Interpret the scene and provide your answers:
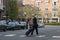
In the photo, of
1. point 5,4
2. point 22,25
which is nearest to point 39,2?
point 5,4

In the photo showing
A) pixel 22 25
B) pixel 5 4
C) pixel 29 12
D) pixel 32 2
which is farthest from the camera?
pixel 32 2

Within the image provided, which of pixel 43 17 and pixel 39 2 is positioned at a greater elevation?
pixel 39 2

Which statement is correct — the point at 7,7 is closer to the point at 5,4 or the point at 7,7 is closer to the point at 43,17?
the point at 5,4

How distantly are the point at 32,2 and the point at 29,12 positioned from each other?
1281cm

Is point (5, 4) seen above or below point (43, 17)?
above

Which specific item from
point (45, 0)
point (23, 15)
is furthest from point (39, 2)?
point (23, 15)

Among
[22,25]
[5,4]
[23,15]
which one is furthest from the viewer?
[23,15]

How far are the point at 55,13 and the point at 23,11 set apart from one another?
57.5 ft

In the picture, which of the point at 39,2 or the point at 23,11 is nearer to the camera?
the point at 23,11

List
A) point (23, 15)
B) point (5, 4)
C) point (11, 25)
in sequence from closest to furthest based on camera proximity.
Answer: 1. point (11, 25)
2. point (5, 4)
3. point (23, 15)

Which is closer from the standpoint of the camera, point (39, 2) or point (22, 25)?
point (22, 25)

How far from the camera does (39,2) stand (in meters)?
94.2

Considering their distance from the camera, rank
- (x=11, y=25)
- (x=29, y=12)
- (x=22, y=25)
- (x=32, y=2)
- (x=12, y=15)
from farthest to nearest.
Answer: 1. (x=32, y=2)
2. (x=29, y=12)
3. (x=12, y=15)
4. (x=22, y=25)
5. (x=11, y=25)

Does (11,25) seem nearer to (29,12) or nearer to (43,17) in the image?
(29,12)
